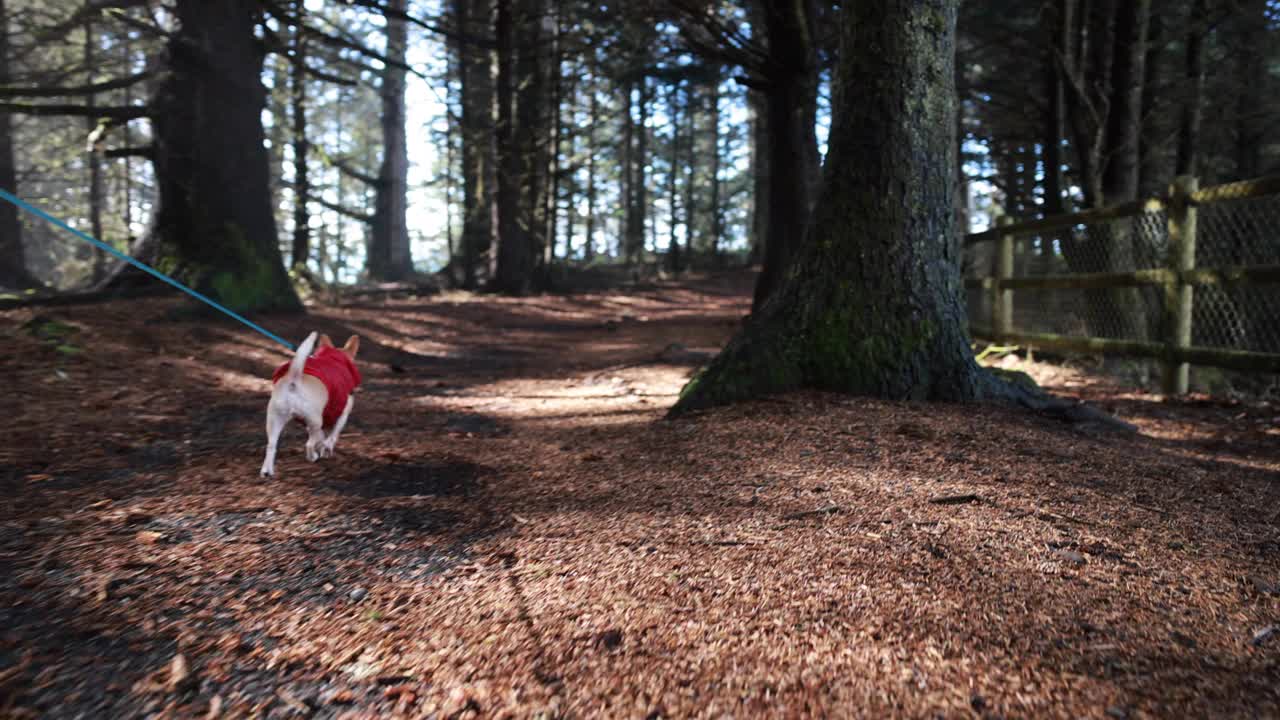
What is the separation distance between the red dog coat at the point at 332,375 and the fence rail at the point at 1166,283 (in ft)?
20.2

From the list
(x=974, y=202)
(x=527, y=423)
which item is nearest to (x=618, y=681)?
(x=527, y=423)

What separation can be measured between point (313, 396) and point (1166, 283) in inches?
270

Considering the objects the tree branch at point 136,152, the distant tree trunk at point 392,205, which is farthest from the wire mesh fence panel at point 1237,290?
the distant tree trunk at point 392,205

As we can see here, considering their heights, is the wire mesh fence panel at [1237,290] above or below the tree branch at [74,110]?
below

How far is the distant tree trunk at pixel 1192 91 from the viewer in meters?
11.1

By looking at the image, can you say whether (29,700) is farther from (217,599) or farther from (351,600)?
(351,600)

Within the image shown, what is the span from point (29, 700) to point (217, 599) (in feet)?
1.72

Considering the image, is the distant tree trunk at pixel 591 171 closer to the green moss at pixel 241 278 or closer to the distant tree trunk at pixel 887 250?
the green moss at pixel 241 278

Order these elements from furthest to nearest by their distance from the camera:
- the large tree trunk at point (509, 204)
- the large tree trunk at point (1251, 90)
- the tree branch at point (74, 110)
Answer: the large tree trunk at point (509, 204), the large tree trunk at point (1251, 90), the tree branch at point (74, 110)

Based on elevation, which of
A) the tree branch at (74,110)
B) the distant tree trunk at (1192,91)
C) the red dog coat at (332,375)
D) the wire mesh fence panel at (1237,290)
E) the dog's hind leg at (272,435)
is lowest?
the dog's hind leg at (272,435)

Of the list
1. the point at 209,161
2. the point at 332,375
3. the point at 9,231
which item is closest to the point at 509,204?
the point at 209,161

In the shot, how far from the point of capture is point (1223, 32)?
14.4 meters

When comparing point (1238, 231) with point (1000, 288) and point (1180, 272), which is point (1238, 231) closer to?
point (1180, 272)

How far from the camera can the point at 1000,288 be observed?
30.1ft
